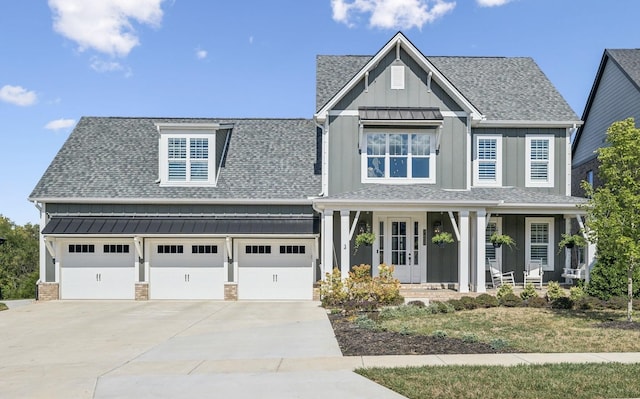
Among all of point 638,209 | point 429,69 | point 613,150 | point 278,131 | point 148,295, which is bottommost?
point 148,295

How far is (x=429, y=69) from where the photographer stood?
1884 centimetres

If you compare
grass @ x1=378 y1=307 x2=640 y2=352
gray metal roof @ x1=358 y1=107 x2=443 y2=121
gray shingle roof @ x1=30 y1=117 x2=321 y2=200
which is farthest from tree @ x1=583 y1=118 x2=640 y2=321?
gray shingle roof @ x1=30 y1=117 x2=321 y2=200

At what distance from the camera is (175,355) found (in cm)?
963

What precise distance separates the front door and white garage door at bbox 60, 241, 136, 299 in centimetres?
958

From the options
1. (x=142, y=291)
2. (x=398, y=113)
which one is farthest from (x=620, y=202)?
(x=142, y=291)

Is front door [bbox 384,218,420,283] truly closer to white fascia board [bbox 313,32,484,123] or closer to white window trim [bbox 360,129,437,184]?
white window trim [bbox 360,129,437,184]

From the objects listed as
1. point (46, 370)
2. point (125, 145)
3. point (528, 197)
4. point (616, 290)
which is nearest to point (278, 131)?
point (125, 145)

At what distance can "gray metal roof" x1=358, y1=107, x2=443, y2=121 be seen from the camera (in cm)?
1856

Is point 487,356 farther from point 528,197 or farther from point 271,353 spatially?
point 528,197

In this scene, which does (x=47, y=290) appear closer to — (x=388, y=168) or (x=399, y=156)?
(x=388, y=168)

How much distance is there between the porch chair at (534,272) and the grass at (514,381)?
36.5 ft

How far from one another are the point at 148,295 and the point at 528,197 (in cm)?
1426

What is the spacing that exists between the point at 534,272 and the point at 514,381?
518 inches

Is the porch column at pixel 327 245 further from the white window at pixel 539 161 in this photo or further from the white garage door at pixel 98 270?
the white window at pixel 539 161
